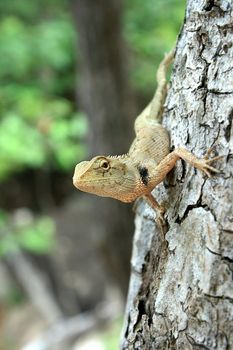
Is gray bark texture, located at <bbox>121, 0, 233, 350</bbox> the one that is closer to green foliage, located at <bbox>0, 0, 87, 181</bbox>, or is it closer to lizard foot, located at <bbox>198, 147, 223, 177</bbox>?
lizard foot, located at <bbox>198, 147, 223, 177</bbox>

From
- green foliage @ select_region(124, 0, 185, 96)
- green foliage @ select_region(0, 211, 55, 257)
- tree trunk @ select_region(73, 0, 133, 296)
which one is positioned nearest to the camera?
tree trunk @ select_region(73, 0, 133, 296)

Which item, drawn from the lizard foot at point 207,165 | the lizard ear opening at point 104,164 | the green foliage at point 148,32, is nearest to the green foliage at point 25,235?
the green foliage at point 148,32

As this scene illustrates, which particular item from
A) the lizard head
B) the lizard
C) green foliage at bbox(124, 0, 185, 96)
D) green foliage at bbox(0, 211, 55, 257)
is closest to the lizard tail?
the lizard

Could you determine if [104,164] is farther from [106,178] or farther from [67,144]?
[67,144]

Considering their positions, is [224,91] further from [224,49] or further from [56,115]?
[56,115]

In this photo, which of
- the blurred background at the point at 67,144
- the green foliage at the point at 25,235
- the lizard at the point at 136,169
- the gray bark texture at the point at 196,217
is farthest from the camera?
the green foliage at the point at 25,235

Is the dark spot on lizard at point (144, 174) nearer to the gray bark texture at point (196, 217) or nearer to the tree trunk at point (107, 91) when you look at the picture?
the gray bark texture at point (196, 217)

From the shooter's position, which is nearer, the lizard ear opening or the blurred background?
the lizard ear opening
